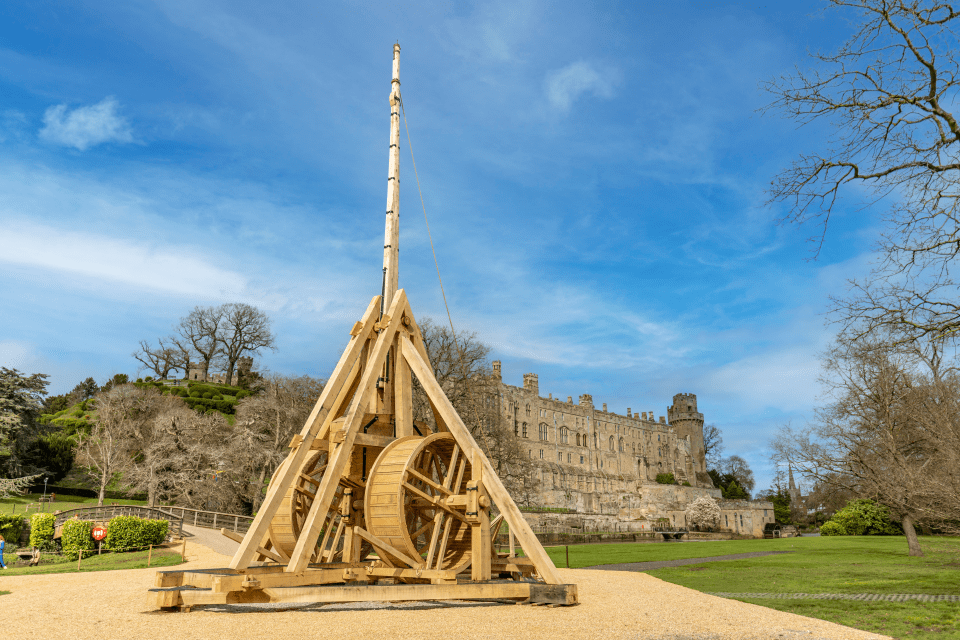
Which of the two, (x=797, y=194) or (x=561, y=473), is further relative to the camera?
(x=561, y=473)

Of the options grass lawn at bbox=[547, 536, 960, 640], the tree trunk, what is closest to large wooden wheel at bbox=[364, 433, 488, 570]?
grass lawn at bbox=[547, 536, 960, 640]

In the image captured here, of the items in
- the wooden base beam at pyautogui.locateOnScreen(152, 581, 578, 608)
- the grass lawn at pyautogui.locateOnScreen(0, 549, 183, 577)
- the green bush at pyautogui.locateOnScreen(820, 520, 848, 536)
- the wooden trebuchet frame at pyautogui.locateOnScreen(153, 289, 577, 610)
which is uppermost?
the wooden trebuchet frame at pyautogui.locateOnScreen(153, 289, 577, 610)

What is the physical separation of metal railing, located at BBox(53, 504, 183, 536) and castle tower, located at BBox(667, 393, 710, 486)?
95.9 metres

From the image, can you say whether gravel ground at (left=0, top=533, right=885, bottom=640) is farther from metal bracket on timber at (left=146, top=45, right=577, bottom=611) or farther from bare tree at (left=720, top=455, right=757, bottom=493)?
bare tree at (left=720, top=455, right=757, bottom=493)

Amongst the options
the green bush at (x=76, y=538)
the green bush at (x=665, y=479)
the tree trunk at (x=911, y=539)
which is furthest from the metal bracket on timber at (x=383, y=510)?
the green bush at (x=665, y=479)

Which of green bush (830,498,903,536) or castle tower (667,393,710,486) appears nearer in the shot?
green bush (830,498,903,536)

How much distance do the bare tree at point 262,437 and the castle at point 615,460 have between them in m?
27.9

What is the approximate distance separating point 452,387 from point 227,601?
23.6 metres

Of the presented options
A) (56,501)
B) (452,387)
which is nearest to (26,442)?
(56,501)

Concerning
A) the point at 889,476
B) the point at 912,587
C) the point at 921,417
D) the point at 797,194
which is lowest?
the point at 912,587

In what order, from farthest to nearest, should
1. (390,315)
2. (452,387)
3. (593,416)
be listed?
1. (593,416)
2. (452,387)
3. (390,315)

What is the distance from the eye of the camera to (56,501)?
46375 mm

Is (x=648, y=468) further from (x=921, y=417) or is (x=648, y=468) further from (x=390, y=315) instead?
(x=390, y=315)

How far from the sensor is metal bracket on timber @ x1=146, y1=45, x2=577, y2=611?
824 cm
